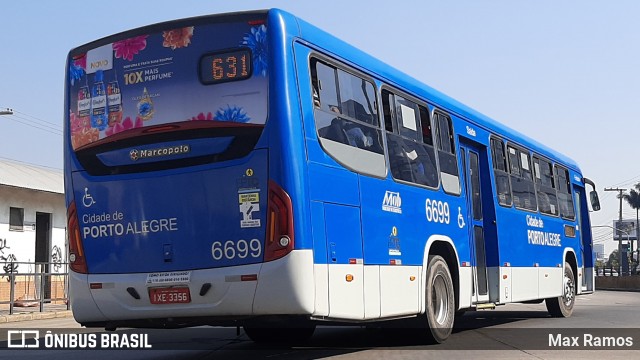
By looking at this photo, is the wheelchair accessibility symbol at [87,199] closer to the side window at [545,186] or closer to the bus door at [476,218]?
the bus door at [476,218]

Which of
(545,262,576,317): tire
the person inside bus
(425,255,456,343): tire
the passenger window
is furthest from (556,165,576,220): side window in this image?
the person inside bus

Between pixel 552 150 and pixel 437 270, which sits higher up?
pixel 552 150

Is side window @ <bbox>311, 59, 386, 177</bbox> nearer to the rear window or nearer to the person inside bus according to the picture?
the person inside bus

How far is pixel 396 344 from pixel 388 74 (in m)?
3.54

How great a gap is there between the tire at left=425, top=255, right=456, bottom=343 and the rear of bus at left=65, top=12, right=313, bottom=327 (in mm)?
3284

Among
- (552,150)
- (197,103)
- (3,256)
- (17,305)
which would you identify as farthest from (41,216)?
(197,103)

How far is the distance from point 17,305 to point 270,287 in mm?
15361

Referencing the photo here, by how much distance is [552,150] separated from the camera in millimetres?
18766

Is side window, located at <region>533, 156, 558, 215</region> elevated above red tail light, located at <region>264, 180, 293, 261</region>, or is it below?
above

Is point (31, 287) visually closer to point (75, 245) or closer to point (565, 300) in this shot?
point (565, 300)

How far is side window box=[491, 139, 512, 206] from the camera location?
14.3 m

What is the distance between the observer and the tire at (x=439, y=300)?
10883 mm

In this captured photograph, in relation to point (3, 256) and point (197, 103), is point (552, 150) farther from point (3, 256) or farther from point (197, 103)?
point (3, 256)

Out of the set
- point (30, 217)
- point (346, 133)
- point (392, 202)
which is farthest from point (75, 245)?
point (30, 217)
